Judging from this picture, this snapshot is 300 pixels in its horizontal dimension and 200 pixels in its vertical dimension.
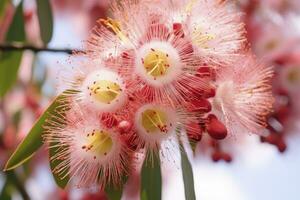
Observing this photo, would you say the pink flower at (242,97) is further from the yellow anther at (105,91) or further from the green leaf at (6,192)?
the green leaf at (6,192)

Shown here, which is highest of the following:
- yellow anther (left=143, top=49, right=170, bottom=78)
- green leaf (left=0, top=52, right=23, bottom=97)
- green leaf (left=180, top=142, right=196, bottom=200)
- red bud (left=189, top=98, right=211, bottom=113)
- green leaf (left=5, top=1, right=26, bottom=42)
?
yellow anther (left=143, top=49, right=170, bottom=78)

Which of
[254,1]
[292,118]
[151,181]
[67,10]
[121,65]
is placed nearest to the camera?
[121,65]

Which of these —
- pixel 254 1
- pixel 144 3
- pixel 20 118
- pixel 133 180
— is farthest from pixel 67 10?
pixel 144 3

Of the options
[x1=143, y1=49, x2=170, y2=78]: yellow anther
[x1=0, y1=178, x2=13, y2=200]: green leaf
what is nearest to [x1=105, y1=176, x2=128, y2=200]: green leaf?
[x1=143, y1=49, x2=170, y2=78]: yellow anther

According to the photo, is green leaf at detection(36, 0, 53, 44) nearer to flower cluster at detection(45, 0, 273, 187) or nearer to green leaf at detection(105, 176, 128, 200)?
flower cluster at detection(45, 0, 273, 187)

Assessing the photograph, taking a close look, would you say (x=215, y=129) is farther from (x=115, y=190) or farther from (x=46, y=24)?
(x=46, y=24)

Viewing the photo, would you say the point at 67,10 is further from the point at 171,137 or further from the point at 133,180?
the point at 171,137

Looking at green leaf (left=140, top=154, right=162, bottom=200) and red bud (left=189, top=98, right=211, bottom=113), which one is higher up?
red bud (left=189, top=98, right=211, bottom=113)

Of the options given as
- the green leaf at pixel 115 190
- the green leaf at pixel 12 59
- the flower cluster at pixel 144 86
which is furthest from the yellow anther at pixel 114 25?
the green leaf at pixel 12 59
